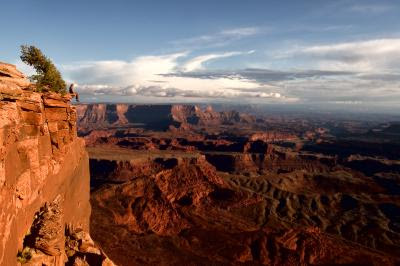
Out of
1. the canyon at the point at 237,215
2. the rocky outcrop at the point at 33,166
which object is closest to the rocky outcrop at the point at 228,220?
the canyon at the point at 237,215

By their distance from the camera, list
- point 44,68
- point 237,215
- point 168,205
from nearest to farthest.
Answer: point 44,68 → point 168,205 → point 237,215

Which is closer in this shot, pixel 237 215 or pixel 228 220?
pixel 228 220

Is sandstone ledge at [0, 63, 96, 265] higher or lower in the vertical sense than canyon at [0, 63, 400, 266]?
higher

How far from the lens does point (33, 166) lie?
24984 millimetres

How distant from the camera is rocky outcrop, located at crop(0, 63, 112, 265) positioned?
19.9 metres

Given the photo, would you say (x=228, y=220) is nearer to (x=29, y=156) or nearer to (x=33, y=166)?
(x=33, y=166)

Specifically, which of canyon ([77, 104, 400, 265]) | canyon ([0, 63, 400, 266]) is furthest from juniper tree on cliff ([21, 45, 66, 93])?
canyon ([77, 104, 400, 265])

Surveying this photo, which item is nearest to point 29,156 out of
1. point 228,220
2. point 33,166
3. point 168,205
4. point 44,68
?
point 33,166

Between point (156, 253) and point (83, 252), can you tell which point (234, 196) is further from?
point (83, 252)

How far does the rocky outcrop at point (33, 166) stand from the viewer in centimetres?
1994

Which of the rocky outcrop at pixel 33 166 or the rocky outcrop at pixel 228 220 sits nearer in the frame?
the rocky outcrop at pixel 33 166

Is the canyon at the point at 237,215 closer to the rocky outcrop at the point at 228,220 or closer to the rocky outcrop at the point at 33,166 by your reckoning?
the rocky outcrop at the point at 228,220

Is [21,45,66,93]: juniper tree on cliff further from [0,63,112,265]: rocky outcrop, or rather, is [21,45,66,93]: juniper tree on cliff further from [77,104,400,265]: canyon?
[77,104,400,265]: canyon

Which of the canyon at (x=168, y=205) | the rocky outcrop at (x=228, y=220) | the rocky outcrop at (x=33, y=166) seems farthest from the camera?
the rocky outcrop at (x=228, y=220)
